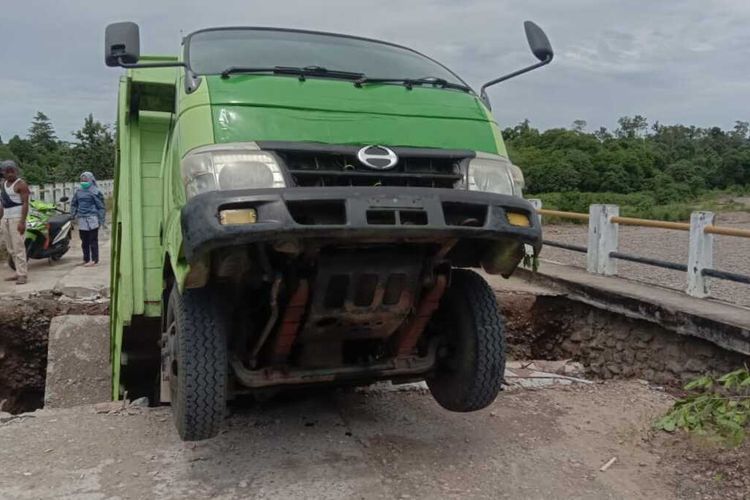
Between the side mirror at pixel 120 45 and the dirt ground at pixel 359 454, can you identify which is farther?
the dirt ground at pixel 359 454

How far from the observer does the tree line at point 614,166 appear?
28734mm

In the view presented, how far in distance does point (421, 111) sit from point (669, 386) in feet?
12.1

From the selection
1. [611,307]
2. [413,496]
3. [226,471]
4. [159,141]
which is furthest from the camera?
[611,307]

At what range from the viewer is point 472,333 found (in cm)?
354

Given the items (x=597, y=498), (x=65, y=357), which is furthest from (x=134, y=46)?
(x=65, y=357)

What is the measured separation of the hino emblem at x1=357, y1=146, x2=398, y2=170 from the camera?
2895mm

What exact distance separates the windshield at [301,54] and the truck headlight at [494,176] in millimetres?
836

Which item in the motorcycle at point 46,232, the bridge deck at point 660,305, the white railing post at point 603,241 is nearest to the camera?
the bridge deck at point 660,305

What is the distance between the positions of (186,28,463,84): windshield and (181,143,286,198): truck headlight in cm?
69

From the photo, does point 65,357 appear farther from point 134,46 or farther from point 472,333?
point 472,333

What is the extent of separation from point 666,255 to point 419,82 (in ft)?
32.8

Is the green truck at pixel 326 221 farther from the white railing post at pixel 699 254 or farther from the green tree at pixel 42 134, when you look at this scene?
the green tree at pixel 42 134

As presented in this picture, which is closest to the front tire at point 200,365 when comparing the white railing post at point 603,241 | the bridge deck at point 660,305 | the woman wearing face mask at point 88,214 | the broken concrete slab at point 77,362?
the broken concrete slab at point 77,362

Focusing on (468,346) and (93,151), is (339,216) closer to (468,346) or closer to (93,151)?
(468,346)
